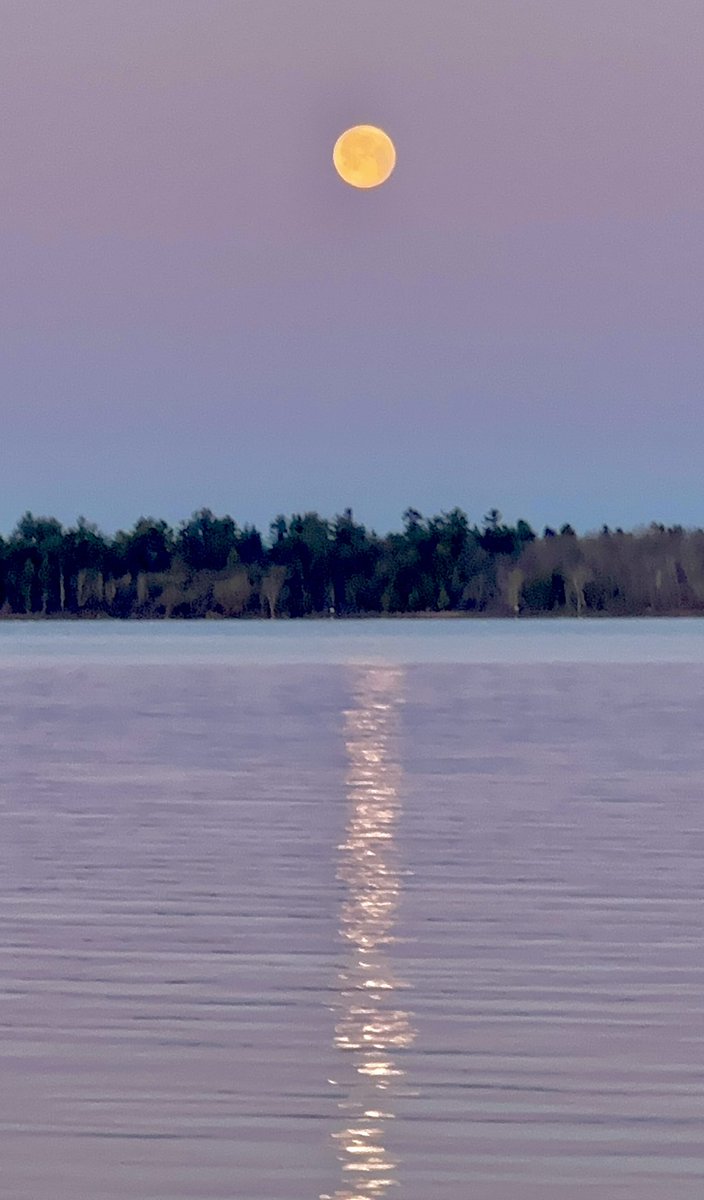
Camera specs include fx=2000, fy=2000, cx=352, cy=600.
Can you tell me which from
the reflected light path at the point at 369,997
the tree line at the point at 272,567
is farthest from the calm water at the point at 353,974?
the tree line at the point at 272,567

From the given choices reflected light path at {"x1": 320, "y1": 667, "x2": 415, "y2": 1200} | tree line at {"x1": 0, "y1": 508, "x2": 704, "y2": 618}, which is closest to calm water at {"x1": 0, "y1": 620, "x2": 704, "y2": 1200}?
reflected light path at {"x1": 320, "y1": 667, "x2": 415, "y2": 1200}

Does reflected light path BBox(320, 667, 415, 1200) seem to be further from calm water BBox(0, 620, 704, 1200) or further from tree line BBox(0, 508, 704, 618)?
tree line BBox(0, 508, 704, 618)

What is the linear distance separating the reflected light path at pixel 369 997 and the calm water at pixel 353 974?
0.02m

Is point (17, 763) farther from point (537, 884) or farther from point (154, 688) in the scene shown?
point (154, 688)

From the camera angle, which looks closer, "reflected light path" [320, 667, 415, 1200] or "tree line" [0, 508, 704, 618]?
"reflected light path" [320, 667, 415, 1200]

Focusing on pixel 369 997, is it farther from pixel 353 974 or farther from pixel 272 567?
pixel 272 567

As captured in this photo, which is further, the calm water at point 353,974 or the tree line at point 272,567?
the tree line at point 272,567

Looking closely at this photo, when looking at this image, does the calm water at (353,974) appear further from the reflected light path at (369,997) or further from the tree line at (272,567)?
the tree line at (272,567)

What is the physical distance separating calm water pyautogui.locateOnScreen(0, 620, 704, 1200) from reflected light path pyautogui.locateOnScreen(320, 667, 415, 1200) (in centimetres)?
2

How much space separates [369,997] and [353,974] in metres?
0.65

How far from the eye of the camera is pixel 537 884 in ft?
45.6

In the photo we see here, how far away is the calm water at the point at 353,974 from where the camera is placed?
23.8 ft

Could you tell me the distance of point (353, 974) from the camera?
10.6m

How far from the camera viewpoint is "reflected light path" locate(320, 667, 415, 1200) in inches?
286
